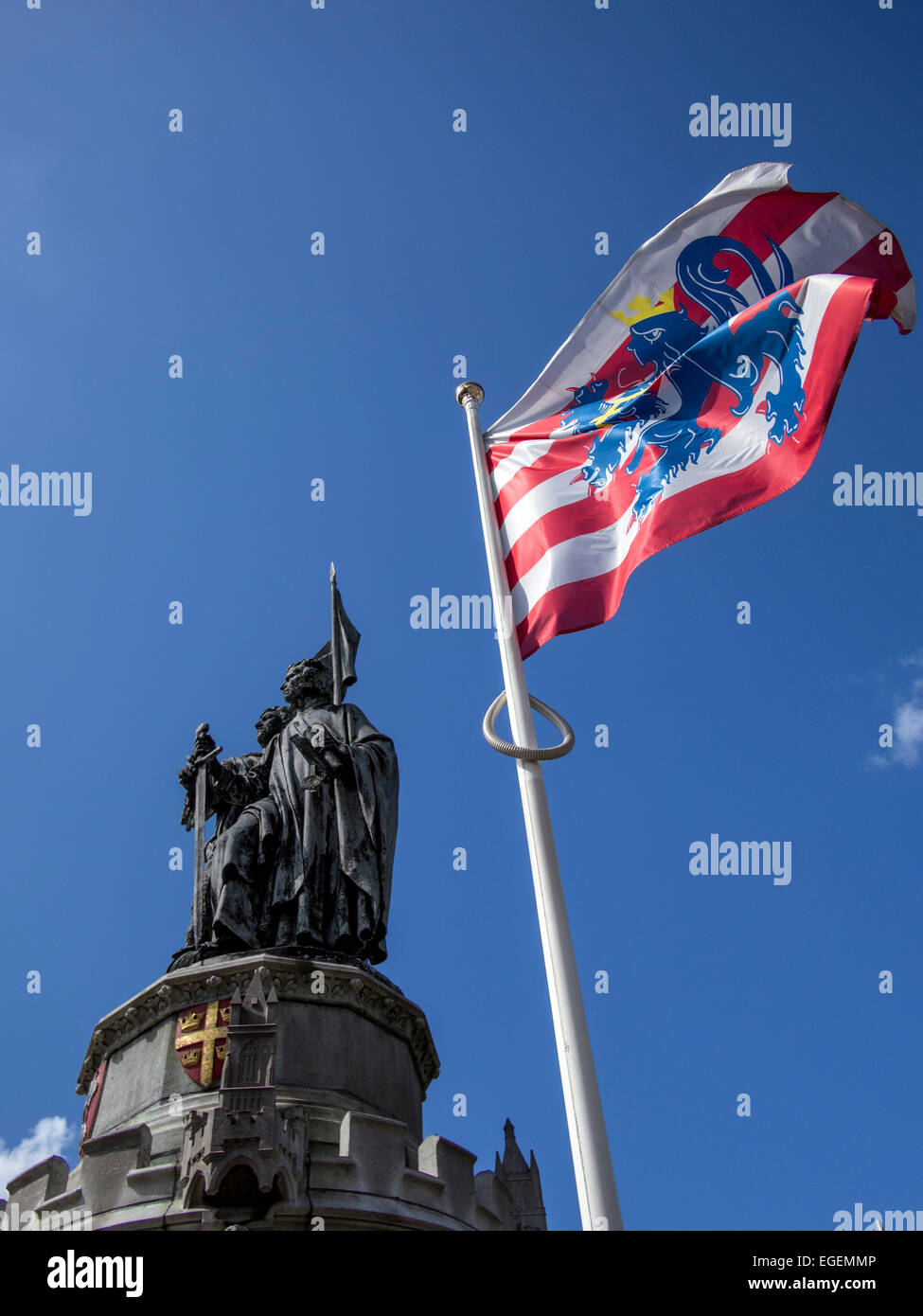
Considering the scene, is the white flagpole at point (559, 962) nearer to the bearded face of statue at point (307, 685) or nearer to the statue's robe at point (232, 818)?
the statue's robe at point (232, 818)

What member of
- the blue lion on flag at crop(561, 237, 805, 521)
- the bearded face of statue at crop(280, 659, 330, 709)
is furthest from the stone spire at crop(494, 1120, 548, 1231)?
the blue lion on flag at crop(561, 237, 805, 521)

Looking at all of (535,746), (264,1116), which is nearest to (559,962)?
(535,746)

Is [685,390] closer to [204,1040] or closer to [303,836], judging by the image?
[303,836]

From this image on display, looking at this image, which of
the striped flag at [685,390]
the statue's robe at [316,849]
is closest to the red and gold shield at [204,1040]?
the statue's robe at [316,849]

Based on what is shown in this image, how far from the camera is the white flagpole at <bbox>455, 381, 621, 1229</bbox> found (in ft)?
24.1

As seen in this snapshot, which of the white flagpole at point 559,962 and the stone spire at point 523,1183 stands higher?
the white flagpole at point 559,962

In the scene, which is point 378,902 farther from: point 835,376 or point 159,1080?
point 835,376

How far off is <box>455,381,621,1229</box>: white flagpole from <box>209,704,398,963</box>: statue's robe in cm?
439

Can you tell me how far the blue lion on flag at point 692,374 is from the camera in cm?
1063

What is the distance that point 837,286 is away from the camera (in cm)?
1038

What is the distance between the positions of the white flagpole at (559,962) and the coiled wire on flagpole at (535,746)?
9 cm
